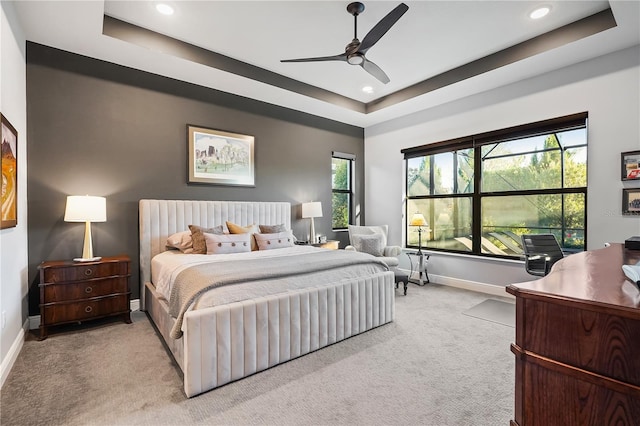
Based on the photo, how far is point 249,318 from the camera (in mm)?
2250

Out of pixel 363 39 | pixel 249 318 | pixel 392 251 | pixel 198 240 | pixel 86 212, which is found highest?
pixel 363 39

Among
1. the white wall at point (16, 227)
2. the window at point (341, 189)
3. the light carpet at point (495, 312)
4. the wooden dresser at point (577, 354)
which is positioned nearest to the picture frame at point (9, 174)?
the white wall at point (16, 227)

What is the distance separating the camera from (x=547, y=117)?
3879mm

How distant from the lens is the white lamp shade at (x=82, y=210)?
303 centimetres

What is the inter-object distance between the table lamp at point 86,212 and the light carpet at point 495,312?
4230 millimetres

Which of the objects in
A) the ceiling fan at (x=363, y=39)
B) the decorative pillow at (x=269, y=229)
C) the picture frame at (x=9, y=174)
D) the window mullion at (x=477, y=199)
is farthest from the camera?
the window mullion at (x=477, y=199)

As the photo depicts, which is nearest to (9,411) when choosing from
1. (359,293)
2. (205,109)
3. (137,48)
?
(359,293)

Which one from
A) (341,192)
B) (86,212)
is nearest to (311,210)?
(341,192)

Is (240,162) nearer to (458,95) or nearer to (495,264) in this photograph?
A: (458,95)

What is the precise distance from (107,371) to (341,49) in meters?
3.93

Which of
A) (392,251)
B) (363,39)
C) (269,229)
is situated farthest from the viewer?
(392,251)

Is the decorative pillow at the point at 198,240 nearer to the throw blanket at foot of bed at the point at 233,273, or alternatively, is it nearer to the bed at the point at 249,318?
the bed at the point at 249,318

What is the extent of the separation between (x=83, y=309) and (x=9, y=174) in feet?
4.57

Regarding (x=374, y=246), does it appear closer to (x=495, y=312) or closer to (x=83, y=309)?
(x=495, y=312)
